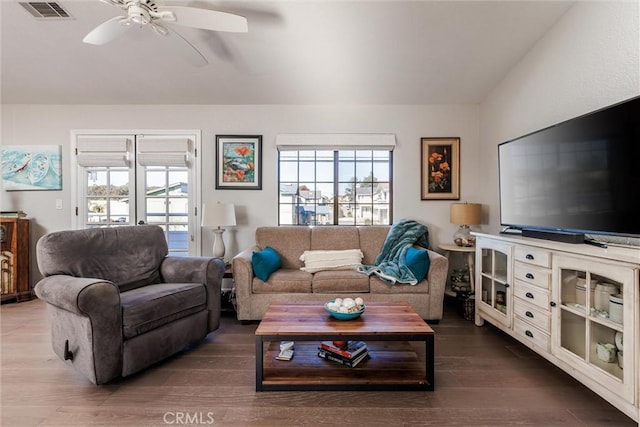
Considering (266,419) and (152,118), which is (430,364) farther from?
(152,118)

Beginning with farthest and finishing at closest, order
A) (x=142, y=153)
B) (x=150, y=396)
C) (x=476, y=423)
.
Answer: (x=142, y=153) → (x=150, y=396) → (x=476, y=423)

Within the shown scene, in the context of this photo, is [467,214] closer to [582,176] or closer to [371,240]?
[371,240]

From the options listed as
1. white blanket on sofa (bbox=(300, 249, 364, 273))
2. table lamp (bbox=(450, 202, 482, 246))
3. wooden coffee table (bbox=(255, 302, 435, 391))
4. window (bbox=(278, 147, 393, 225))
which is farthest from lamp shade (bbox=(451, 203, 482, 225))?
wooden coffee table (bbox=(255, 302, 435, 391))

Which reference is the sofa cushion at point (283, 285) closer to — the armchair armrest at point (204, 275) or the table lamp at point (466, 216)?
the armchair armrest at point (204, 275)

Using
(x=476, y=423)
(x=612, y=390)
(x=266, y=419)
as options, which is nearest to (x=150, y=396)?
(x=266, y=419)

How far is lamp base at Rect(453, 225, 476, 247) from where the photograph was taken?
9.70ft

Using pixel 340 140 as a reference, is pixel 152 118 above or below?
above

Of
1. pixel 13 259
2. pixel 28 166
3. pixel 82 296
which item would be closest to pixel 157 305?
pixel 82 296

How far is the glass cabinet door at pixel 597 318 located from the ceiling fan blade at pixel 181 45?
8.97 ft

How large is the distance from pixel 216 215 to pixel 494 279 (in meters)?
2.69

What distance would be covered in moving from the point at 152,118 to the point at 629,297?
436cm

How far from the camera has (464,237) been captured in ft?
9.96

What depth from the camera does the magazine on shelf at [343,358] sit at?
1.71 metres

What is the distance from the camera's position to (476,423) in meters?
1.35
